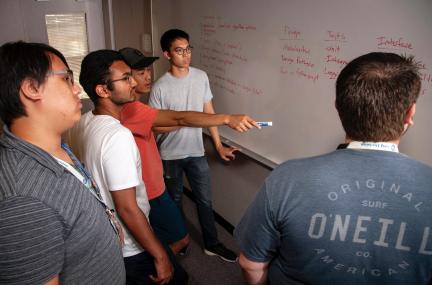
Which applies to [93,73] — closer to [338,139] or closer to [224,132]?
[338,139]

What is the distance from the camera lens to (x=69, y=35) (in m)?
3.31

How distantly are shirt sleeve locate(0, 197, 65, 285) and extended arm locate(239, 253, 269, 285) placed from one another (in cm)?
52

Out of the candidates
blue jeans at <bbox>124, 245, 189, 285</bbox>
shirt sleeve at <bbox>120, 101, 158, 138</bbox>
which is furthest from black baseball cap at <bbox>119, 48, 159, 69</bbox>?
blue jeans at <bbox>124, 245, 189, 285</bbox>

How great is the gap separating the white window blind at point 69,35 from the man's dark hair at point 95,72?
83.2 inches

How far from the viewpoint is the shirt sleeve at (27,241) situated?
70cm

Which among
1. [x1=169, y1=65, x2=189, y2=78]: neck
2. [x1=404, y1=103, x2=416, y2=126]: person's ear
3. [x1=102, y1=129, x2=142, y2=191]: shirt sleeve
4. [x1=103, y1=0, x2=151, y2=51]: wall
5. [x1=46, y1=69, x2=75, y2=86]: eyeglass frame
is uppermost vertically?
[x1=103, y1=0, x2=151, y2=51]: wall

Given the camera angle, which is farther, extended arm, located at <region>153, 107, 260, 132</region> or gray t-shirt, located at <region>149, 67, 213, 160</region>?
gray t-shirt, located at <region>149, 67, 213, 160</region>

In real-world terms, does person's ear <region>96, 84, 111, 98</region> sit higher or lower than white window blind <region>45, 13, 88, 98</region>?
lower

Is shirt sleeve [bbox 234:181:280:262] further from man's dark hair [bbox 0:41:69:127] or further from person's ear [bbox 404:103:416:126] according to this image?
man's dark hair [bbox 0:41:69:127]

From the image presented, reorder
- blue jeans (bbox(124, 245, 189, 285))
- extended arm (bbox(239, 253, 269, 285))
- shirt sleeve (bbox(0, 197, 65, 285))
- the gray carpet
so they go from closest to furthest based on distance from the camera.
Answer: shirt sleeve (bbox(0, 197, 65, 285)) < extended arm (bbox(239, 253, 269, 285)) < blue jeans (bbox(124, 245, 189, 285)) < the gray carpet

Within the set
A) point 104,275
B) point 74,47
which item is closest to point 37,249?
point 104,275

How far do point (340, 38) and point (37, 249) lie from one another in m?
1.42

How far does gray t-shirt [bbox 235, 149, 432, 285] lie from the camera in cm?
72

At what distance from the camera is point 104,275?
3.20 feet
